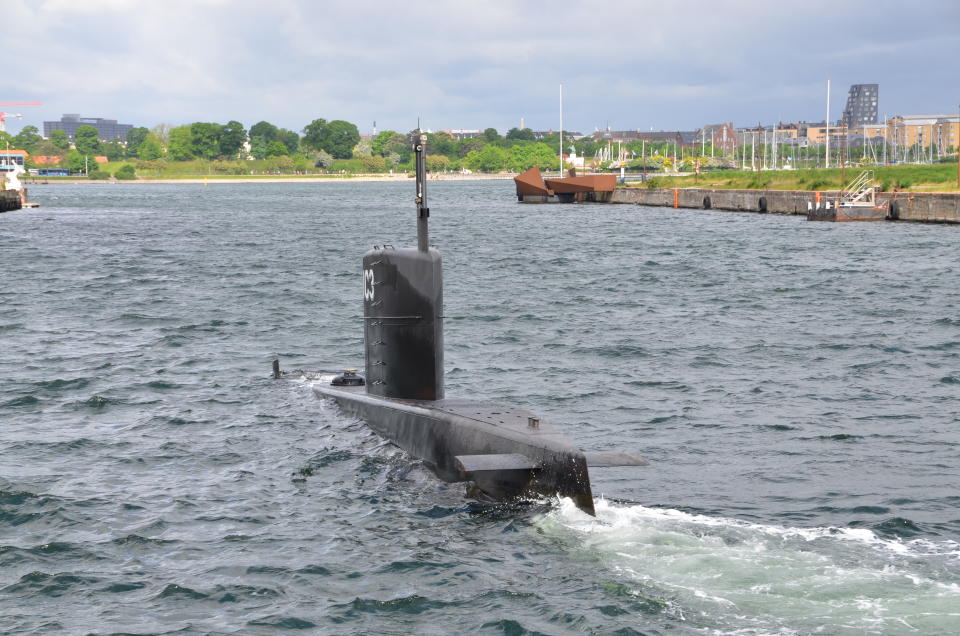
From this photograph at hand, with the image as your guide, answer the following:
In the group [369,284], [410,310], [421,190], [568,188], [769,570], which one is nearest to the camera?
[769,570]

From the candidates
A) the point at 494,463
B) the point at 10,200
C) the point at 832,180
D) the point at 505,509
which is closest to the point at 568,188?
the point at 832,180

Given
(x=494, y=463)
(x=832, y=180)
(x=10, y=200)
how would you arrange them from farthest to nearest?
(x=10, y=200), (x=832, y=180), (x=494, y=463)

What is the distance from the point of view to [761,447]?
Result: 16.3 meters

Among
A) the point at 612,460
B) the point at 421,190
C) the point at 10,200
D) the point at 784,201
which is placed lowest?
the point at 612,460

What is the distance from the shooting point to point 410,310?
1536 cm

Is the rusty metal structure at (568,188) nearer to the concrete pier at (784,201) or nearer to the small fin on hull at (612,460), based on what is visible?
the concrete pier at (784,201)

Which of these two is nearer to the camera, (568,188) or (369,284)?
(369,284)

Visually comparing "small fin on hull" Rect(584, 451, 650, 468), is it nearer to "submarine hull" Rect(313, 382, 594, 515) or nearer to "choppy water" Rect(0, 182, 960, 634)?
"submarine hull" Rect(313, 382, 594, 515)

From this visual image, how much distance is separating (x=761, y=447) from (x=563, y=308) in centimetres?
1836

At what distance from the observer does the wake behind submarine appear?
1235cm

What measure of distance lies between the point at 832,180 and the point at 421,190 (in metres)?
79.4

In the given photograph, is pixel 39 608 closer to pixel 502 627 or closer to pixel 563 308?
pixel 502 627

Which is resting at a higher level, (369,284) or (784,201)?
(784,201)

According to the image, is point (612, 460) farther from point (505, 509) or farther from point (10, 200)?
point (10, 200)
